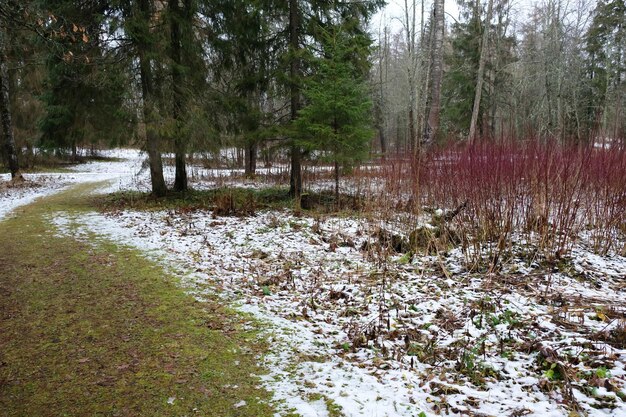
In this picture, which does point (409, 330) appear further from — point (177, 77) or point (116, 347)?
point (177, 77)

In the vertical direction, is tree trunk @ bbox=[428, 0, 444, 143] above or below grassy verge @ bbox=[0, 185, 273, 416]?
above

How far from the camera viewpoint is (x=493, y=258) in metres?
5.01

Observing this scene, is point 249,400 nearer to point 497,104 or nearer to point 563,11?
point 497,104

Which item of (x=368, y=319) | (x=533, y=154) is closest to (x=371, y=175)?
(x=533, y=154)

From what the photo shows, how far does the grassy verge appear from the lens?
2637 mm

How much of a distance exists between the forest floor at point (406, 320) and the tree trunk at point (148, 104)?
3.91 m

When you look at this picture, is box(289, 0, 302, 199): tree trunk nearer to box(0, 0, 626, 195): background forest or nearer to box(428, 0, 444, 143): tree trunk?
box(0, 0, 626, 195): background forest

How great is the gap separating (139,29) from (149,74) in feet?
3.88

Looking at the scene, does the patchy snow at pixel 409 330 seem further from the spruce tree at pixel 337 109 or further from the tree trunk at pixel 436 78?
the tree trunk at pixel 436 78

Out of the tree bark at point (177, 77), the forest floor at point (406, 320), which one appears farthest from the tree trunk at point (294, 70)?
the forest floor at point (406, 320)

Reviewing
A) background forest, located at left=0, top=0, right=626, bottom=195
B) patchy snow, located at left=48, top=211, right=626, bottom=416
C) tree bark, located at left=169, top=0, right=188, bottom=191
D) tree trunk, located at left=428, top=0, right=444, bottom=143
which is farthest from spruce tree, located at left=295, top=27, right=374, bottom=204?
patchy snow, located at left=48, top=211, right=626, bottom=416

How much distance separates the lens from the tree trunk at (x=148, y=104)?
969 centimetres

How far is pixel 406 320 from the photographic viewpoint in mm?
3873

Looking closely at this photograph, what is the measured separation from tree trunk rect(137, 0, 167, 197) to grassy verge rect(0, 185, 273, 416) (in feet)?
17.8
